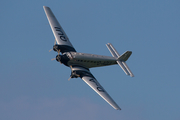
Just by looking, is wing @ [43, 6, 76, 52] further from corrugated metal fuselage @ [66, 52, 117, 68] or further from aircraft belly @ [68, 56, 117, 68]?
aircraft belly @ [68, 56, 117, 68]

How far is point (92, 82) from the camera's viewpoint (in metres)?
75.0

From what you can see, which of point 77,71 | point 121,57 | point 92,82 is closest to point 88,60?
point 77,71

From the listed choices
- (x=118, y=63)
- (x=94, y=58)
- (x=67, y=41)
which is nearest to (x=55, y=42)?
(x=67, y=41)

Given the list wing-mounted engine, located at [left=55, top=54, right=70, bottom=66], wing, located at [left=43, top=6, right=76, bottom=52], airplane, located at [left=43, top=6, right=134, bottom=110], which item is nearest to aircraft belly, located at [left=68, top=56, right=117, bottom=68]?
airplane, located at [left=43, top=6, right=134, bottom=110]

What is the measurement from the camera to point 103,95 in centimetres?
7231

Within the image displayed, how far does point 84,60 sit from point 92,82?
20.0 feet

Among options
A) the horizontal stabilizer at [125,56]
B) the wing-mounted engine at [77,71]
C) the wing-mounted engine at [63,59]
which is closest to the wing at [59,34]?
the wing-mounted engine at [63,59]

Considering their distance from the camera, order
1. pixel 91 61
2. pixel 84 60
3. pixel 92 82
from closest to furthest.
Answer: pixel 92 82, pixel 84 60, pixel 91 61

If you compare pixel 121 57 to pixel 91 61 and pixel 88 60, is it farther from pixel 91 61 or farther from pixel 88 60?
pixel 88 60

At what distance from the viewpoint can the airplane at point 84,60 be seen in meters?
74.5

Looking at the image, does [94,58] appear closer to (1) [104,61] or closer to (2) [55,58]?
(1) [104,61]

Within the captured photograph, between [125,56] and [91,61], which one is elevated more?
[91,61]

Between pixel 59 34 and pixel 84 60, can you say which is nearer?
pixel 84 60

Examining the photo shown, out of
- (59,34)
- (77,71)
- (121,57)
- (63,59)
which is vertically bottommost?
(77,71)
